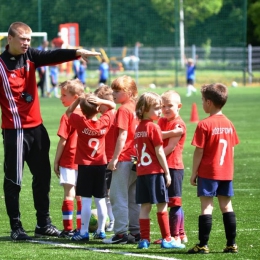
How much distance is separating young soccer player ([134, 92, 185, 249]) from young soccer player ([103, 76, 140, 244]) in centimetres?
34

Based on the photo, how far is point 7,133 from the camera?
830 cm

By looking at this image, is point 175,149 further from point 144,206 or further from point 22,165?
point 22,165

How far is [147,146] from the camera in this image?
752 centimetres

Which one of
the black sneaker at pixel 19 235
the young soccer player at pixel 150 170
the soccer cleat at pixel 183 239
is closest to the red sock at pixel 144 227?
the young soccer player at pixel 150 170

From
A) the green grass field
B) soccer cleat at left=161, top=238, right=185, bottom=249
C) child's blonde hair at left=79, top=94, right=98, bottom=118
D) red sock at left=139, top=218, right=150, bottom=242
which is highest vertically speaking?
child's blonde hair at left=79, top=94, right=98, bottom=118

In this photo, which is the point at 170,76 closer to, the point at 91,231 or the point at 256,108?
the point at 256,108

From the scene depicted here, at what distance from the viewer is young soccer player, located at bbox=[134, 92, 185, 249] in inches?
293

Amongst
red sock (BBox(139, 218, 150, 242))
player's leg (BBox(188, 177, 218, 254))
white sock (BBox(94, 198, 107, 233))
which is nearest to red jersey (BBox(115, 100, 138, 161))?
white sock (BBox(94, 198, 107, 233))

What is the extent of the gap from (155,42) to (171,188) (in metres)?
37.5

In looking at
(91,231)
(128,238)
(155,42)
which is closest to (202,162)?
(128,238)

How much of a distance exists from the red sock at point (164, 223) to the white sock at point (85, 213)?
2.80ft

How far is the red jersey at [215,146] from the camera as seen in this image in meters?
7.27

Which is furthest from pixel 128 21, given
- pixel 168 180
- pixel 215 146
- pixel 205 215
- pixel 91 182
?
pixel 205 215

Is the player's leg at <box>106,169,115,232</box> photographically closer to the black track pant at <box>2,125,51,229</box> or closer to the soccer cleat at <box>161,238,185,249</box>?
the black track pant at <box>2,125,51,229</box>
